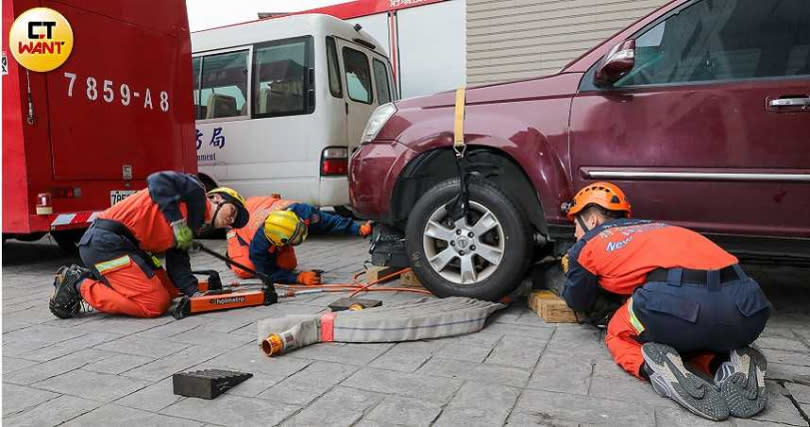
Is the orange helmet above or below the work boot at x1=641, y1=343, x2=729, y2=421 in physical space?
above

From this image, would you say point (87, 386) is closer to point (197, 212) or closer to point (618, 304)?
point (197, 212)

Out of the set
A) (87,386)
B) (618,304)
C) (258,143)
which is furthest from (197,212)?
(258,143)

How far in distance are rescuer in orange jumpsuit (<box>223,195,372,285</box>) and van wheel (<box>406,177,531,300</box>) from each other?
87 centimetres

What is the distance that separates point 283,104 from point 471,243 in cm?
448

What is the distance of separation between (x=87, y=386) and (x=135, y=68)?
14.7 ft

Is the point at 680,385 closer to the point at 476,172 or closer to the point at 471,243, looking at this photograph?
the point at 471,243

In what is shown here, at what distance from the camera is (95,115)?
18.5 feet

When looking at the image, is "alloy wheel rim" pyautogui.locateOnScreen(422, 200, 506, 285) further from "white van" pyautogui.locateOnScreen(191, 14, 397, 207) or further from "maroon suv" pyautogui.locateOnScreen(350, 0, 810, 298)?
"white van" pyautogui.locateOnScreen(191, 14, 397, 207)

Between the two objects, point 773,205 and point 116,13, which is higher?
point 116,13

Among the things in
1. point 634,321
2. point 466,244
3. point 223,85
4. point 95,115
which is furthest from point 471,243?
point 223,85

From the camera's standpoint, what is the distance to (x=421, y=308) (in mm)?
3408

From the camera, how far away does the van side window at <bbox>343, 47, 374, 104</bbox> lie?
7.54 metres

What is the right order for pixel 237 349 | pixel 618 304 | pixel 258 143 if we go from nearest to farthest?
1. pixel 237 349
2. pixel 618 304
3. pixel 258 143

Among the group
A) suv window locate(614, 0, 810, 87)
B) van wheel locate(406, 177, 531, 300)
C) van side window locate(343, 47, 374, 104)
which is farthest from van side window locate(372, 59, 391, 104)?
suv window locate(614, 0, 810, 87)
